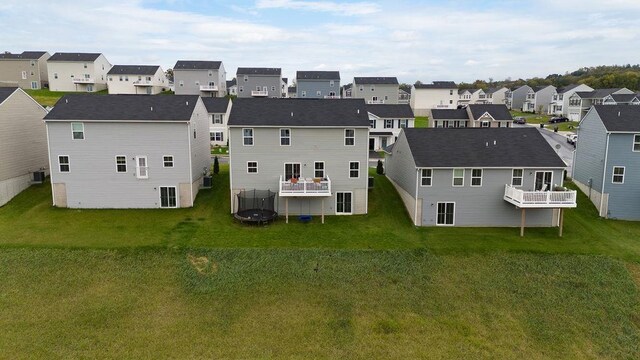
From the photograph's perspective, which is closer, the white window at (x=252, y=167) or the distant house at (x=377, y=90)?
the white window at (x=252, y=167)

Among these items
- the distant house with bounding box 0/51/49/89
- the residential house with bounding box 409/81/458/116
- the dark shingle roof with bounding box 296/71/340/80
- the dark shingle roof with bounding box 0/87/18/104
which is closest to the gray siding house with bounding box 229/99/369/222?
the dark shingle roof with bounding box 0/87/18/104

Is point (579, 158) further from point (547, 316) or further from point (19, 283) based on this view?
point (19, 283)

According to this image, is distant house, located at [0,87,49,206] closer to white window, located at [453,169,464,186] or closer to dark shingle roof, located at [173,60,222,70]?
white window, located at [453,169,464,186]

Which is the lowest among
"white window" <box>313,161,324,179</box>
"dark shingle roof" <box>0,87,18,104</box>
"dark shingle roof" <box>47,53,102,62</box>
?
"white window" <box>313,161,324,179</box>

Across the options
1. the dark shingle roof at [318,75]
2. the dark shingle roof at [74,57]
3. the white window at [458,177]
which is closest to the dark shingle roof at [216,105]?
the dark shingle roof at [318,75]

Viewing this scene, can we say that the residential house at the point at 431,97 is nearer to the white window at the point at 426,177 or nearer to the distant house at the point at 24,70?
the white window at the point at 426,177

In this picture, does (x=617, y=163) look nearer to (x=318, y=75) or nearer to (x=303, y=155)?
(x=303, y=155)

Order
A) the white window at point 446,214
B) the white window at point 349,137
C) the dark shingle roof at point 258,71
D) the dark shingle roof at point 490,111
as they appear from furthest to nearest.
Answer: the dark shingle roof at point 258,71 → the dark shingle roof at point 490,111 → the white window at point 349,137 → the white window at point 446,214
